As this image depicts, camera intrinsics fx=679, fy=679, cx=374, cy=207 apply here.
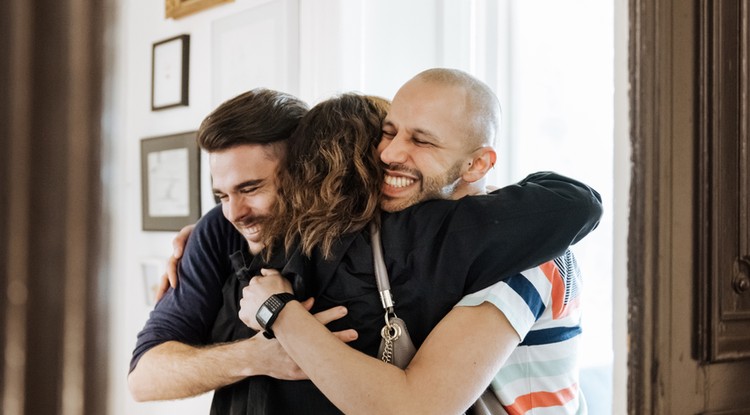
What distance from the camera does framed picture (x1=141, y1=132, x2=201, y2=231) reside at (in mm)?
2232

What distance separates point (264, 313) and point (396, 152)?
340 millimetres

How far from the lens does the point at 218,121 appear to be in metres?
1.32

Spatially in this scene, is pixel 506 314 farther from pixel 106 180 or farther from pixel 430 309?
pixel 106 180

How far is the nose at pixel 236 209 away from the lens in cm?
130

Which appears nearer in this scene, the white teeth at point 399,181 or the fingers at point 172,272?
the white teeth at point 399,181

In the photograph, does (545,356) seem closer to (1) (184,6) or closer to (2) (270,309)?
(2) (270,309)

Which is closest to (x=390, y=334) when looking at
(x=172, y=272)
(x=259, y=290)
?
(x=259, y=290)

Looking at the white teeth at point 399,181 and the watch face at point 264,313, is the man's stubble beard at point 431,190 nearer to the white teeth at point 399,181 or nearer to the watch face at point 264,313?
the white teeth at point 399,181

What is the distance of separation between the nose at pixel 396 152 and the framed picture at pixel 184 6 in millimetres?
1205

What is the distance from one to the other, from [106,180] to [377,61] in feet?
5.56

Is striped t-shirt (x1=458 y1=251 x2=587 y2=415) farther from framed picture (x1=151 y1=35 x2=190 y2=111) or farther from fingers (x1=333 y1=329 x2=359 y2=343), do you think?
framed picture (x1=151 y1=35 x2=190 y2=111)

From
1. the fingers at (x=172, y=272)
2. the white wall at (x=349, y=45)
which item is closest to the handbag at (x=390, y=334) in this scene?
the fingers at (x=172, y=272)

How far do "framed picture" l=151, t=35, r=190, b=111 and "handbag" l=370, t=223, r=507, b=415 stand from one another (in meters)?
1.47

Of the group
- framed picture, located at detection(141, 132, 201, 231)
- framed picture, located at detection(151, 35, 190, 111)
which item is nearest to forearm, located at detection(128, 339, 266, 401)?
framed picture, located at detection(141, 132, 201, 231)
